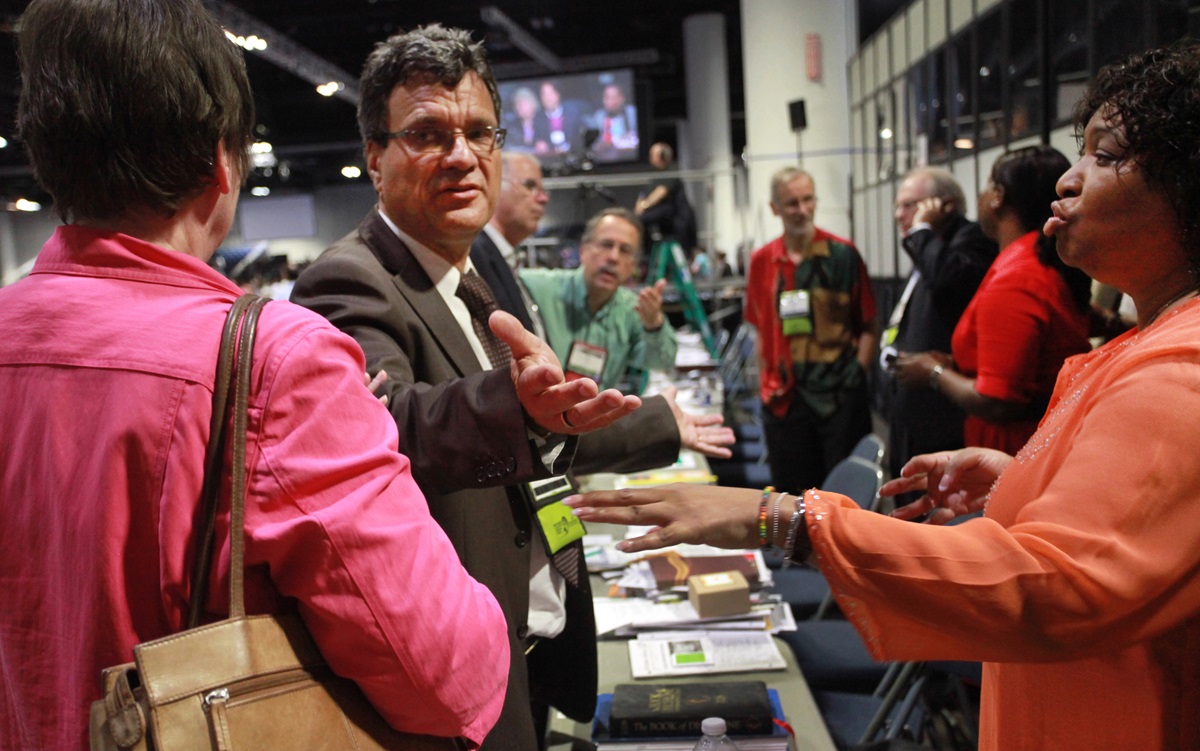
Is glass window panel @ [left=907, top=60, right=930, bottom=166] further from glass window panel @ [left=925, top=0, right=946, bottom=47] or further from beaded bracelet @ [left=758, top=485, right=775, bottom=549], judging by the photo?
beaded bracelet @ [left=758, top=485, right=775, bottom=549]

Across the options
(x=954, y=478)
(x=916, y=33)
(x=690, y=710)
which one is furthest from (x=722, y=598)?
(x=916, y=33)

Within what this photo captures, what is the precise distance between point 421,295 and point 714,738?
2.85 feet

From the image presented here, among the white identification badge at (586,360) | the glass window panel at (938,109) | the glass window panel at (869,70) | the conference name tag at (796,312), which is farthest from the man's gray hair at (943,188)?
the glass window panel at (869,70)

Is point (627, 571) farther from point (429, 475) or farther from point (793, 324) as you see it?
point (793, 324)

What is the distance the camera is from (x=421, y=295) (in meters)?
1.45

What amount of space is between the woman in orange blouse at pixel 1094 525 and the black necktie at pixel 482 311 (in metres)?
0.56

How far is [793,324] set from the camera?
13.9ft

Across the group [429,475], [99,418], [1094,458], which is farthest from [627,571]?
[99,418]

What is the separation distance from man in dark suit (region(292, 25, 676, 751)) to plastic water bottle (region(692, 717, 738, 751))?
260mm

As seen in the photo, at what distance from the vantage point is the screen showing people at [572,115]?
356 inches

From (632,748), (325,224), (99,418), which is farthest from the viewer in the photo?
(325,224)

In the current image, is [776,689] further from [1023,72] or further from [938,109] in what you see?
[938,109]

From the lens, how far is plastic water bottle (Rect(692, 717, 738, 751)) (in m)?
1.41

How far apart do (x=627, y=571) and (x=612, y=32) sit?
13891mm
